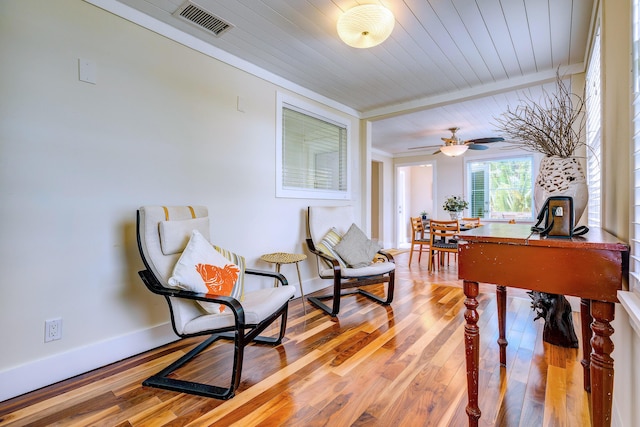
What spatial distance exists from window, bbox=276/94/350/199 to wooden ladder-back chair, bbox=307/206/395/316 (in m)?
0.37

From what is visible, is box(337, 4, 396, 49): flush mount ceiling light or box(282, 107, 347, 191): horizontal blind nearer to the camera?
box(337, 4, 396, 49): flush mount ceiling light

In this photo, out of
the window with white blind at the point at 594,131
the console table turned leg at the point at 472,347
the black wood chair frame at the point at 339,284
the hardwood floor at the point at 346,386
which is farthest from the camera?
the black wood chair frame at the point at 339,284

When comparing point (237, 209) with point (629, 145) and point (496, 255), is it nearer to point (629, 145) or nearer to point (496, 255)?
point (496, 255)

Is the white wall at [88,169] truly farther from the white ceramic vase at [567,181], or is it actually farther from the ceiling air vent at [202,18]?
the white ceramic vase at [567,181]

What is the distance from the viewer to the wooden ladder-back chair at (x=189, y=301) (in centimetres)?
160

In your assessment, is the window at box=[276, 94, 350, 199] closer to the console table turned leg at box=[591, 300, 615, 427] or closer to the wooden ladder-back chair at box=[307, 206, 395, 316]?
the wooden ladder-back chair at box=[307, 206, 395, 316]

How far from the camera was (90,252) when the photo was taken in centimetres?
189

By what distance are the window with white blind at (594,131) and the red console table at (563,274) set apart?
1185 mm

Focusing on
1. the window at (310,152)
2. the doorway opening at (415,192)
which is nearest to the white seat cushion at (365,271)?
the window at (310,152)

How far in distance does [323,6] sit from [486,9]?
113cm

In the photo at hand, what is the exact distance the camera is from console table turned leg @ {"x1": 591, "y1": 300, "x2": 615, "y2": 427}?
3.30 ft

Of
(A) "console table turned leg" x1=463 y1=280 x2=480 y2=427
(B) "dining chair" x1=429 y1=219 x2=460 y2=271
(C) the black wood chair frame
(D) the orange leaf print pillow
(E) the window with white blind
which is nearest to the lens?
(A) "console table turned leg" x1=463 y1=280 x2=480 y2=427

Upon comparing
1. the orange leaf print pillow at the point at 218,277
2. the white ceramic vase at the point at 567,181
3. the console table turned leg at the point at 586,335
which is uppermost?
the white ceramic vase at the point at 567,181

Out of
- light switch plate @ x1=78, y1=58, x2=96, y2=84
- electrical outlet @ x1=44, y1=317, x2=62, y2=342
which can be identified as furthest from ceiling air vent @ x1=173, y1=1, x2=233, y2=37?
electrical outlet @ x1=44, y1=317, x2=62, y2=342
